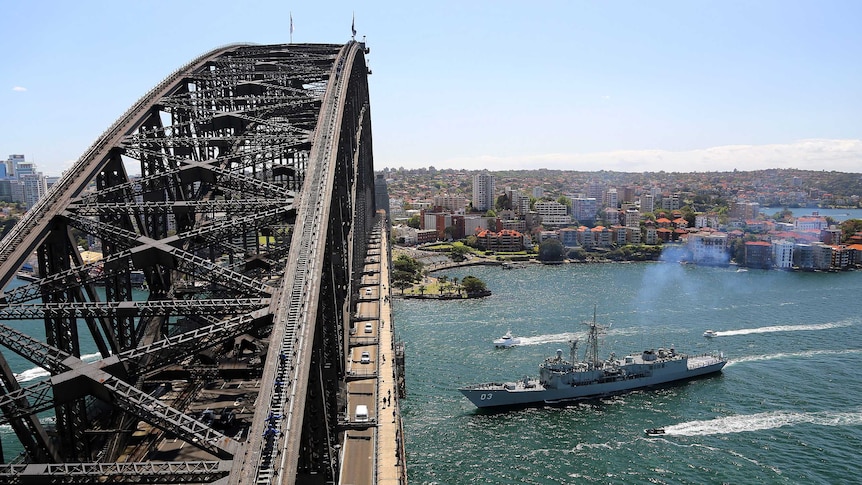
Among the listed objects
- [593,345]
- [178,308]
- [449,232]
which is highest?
[178,308]

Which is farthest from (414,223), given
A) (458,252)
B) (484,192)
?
(458,252)

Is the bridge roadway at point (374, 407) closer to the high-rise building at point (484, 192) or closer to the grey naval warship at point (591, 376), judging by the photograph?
the grey naval warship at point (591, 376)

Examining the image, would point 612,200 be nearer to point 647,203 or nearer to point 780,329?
point 647,203

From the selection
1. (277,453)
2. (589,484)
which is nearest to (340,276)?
(277,453)

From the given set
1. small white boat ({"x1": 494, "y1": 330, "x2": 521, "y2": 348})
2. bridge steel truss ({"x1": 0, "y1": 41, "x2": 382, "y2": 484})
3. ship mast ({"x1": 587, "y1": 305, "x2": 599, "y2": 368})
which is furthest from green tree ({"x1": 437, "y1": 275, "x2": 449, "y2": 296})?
bridge steel truss ({"x1": 0, "y1": 41, "x2": 382, "y2": 484})

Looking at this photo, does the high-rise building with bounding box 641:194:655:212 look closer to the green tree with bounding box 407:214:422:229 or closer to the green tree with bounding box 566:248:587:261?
the green tree with bounding box 407:214:422:229
